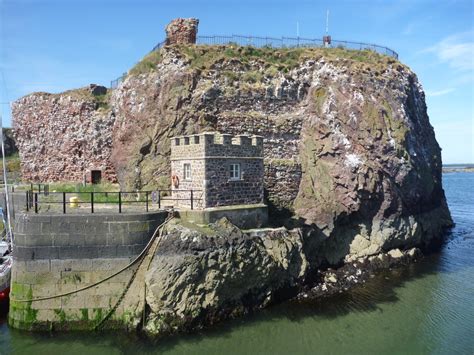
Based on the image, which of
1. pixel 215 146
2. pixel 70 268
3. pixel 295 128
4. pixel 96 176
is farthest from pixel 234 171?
pixel 96 176

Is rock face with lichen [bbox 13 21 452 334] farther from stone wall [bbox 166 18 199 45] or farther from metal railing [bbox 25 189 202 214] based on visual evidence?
metal railing [bbox 25 189 202 214]

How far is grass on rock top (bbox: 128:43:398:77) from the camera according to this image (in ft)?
80.5

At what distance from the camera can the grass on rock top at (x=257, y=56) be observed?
967 inches

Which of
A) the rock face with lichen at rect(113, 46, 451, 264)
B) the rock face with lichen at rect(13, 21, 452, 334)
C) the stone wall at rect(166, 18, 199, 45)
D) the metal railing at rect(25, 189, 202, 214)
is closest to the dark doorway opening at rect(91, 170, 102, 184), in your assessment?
the rock face with lichen at rect(13, 21, 452, 334)

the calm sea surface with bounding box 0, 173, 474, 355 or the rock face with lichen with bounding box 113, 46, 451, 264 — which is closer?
the calm sea surface with bounding box 0, 173, 474, 355

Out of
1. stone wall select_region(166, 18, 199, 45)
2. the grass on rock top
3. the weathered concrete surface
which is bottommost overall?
the weathered concrete surface

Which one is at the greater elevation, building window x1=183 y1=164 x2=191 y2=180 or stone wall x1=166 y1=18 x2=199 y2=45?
stone wall x1=166 y1=18 x2=199 y2=45

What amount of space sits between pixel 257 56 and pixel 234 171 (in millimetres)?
11388

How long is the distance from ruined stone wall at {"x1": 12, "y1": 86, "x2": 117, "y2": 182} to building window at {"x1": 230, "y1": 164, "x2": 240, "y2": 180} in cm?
1075

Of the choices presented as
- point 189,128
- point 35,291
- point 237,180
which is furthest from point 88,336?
point 189,128

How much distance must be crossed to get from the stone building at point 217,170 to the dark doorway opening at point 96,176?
952cm

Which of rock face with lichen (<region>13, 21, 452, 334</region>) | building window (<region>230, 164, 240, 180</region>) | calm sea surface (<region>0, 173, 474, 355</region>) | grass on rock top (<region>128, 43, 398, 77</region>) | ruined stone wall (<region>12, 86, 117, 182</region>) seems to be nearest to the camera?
calm sea surface (<region>0, 173, 474, 355</region>)

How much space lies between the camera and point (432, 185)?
94.9 ft

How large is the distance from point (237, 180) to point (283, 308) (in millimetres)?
6164
